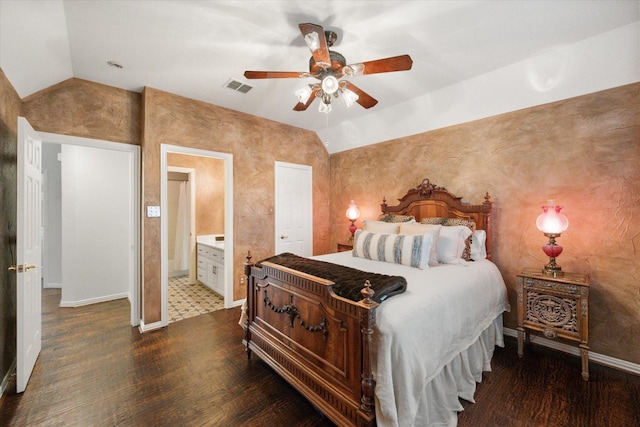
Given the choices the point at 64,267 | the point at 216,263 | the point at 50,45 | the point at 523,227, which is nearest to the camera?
the point at 50,45

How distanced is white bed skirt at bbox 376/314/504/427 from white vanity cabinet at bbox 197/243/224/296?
11.1 feet

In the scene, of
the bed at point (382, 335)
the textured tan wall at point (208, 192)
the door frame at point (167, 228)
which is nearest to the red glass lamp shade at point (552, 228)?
the bed at point (382, 335)

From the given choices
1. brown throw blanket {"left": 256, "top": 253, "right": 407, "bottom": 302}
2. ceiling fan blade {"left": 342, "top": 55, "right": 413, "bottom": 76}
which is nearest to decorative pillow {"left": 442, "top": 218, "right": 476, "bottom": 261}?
brown throw blanket {"left": 256, "top": 253, "right": 407, "bottom": 302}

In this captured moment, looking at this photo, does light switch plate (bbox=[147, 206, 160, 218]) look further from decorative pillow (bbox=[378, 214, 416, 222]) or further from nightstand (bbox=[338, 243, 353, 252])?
decorative pillow (bbox=[378, 214, 416, 222])

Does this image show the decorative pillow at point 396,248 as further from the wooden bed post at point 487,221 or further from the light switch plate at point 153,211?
the light switch plate at point 153,211

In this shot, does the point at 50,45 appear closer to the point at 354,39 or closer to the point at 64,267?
the point at 354,39

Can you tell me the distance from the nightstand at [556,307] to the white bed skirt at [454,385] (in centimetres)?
41

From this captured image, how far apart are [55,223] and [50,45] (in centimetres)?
391

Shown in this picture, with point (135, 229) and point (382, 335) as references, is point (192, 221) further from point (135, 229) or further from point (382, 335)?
point (382, 335)

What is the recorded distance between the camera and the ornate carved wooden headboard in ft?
10.2

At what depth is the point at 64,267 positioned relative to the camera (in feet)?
13.0

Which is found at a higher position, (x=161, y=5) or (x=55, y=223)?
(x=161, y=5)

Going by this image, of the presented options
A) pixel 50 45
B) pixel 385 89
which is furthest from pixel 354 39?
pixel 50 45

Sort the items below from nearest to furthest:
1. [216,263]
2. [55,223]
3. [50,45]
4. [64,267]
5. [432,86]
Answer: [50,45]
[432,86]
[64,267]
[216,263]
[55,223]
